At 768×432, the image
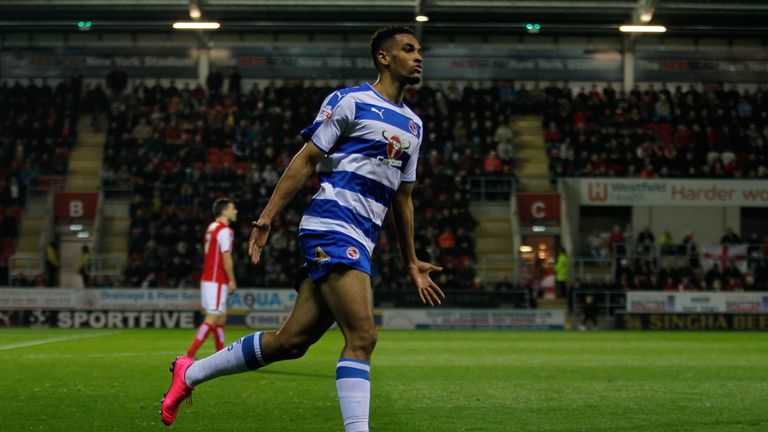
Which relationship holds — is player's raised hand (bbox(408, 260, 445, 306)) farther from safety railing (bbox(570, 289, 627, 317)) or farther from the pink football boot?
safety railing (bbox(570, 289, 627, 317))

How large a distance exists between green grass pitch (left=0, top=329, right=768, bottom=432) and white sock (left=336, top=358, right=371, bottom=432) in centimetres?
195

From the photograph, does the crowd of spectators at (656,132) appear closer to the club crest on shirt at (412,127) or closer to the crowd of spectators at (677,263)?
the crowd of spectators at (677,263)

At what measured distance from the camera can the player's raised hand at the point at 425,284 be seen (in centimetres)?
625

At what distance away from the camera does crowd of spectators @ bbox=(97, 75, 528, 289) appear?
29625mm

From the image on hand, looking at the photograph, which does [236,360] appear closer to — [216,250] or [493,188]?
[216,250]

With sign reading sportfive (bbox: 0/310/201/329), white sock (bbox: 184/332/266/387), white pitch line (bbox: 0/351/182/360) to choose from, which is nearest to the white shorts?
white pitch line (bbox: 0/351/182/360)

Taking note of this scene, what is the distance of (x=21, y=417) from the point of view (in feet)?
26.3

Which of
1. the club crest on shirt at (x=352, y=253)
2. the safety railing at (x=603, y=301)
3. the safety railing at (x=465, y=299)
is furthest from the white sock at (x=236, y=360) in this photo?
the safety railing at (x=603, y=301)

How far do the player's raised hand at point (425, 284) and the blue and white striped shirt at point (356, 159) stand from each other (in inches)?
20.3

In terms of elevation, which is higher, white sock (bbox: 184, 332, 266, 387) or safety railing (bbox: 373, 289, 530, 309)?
white sock (bbox: 184, 332, 266, 387)

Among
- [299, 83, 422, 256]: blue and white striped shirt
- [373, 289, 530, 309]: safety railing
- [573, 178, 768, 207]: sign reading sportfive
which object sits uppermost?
[573, 178, 768, 207]: sign reading sportfive

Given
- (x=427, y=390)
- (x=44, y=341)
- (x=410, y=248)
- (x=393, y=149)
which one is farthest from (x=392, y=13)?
(x=393, y=149)

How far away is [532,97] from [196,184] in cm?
1263

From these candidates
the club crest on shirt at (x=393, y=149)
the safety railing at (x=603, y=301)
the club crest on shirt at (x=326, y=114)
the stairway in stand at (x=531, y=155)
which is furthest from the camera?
the stairway in stand at (x=531, y=155)
